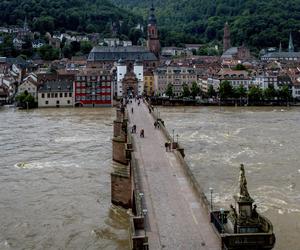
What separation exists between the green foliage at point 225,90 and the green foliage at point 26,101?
30041 mm

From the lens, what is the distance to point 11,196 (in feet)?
105

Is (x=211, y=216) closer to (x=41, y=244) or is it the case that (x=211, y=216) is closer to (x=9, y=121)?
(x=41, y=244)

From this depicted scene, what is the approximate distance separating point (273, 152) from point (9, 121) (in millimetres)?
35501

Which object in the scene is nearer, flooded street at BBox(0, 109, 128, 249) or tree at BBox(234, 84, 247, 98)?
flooded street at BBox(0, 109, 128, 249)

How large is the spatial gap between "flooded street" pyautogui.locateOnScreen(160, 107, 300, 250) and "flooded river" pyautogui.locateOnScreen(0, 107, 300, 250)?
5 cm

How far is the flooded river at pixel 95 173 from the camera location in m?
26.0

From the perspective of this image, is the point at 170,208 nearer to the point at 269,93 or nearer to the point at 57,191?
the point at 57,191

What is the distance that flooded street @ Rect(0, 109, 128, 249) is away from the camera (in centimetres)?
2536

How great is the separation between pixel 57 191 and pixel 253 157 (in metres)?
16.0

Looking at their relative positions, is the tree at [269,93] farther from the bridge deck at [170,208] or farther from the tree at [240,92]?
the bridge deck at [170,208]

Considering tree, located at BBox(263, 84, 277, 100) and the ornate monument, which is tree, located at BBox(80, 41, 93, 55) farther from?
the ornate monument

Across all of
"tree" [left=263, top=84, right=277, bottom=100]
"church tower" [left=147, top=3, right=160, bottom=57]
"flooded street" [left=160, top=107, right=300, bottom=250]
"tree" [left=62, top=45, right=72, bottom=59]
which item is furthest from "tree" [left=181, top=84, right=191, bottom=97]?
"tree" [left=62, top=45, right=72, bottom=59]

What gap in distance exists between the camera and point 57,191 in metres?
33.0

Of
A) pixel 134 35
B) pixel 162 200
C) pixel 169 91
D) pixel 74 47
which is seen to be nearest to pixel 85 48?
pixel 74 47
